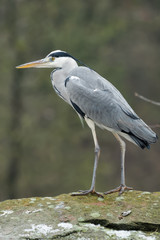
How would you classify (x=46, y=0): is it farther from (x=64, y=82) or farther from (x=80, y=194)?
(x=80, y=194)

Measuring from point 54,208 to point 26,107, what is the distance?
391 inches

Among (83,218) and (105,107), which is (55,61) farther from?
(83,218)

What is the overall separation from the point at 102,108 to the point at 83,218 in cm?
147

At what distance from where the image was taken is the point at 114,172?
17953 millimetres

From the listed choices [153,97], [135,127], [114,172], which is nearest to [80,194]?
[135,127]

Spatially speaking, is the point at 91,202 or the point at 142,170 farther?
the point at 142,170

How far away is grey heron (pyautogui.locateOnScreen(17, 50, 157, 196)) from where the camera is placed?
5207 millimetres

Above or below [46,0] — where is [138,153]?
below

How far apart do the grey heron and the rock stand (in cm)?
38

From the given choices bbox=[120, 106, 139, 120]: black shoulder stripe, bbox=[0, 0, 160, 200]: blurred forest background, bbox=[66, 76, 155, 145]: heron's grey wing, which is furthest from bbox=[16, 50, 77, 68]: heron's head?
bbox=[0, 0, 160, 200]: blurred forest background

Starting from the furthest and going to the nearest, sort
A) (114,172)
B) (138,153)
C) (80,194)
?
(138,153) < (114,172) < (80,194)

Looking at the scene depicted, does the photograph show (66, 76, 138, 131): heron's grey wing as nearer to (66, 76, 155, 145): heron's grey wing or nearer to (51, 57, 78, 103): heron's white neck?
(66, 76, 155, 145): heron's grey wing

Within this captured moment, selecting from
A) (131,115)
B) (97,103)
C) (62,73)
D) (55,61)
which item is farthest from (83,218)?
(55,61)

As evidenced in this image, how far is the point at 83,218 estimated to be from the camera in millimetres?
4516
